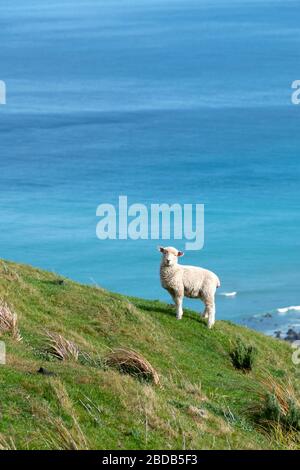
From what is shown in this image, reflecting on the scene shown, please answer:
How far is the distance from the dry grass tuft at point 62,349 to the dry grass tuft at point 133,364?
2.05ft

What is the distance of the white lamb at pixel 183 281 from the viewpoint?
26.2 m

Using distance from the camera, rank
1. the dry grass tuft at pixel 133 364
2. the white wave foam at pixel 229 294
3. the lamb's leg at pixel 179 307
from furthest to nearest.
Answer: the white wave foam at pixel 229 294 → the lamb's leg at pixel 179 307 → the dry grass tuft at pixel 133 364

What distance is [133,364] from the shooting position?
764 inches

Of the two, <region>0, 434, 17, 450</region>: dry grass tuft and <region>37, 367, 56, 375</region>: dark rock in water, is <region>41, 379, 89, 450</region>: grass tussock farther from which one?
<region>37, 367, 56, 375</region>: dark rock in water

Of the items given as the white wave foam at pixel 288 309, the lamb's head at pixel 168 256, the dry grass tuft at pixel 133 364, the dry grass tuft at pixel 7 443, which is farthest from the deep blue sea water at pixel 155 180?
the dry grass tuft at pixel 7 443

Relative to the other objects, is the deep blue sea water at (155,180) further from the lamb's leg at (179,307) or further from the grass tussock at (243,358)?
the grass tussock at (243,358)

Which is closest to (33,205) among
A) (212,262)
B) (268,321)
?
(212,262)

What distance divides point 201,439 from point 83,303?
11.5 m

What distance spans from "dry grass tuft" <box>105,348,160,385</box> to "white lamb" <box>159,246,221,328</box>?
6.46 meters

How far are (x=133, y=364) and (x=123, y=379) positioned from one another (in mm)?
2020

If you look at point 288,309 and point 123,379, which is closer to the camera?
point 123,379

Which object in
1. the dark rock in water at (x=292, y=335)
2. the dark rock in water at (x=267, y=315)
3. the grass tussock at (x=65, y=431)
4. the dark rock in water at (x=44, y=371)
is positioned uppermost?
the dark rock in water at (x=267, y=315)

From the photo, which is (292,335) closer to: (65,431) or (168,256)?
(168,256)

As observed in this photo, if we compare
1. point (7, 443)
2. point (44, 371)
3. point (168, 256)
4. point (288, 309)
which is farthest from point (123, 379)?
point (288, 309)
